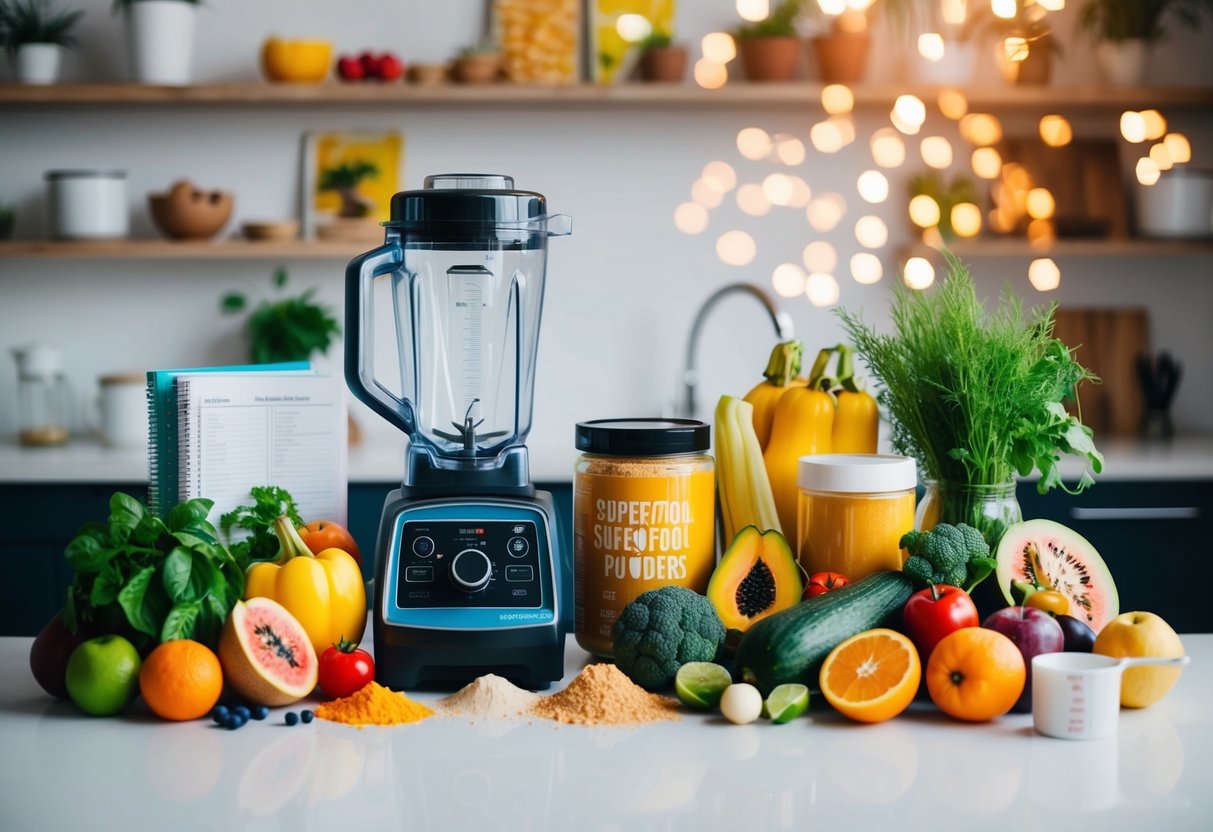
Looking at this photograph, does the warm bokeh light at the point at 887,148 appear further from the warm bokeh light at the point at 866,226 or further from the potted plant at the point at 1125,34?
the potted plant at the point at 1125,34

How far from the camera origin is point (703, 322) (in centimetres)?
363

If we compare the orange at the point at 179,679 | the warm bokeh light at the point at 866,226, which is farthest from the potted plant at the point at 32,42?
the orange at the point at 179,679

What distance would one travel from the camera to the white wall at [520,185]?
3.58m

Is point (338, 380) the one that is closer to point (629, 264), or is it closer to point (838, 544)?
point (838, 544)

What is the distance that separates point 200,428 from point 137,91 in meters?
2.23

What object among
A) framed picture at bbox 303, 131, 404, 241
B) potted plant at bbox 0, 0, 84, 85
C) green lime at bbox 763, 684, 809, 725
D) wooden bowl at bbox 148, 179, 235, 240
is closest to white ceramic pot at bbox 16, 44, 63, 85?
potted plant at bbox 0, 0, 84, 85

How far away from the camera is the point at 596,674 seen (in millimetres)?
1274

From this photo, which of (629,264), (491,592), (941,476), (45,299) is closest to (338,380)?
(491,592)

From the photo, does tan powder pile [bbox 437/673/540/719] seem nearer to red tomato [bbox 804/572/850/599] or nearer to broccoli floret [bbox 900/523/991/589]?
red tomato [bbox 804/572/850/599]

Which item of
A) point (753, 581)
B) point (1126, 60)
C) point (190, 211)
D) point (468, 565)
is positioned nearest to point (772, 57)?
point (1126, 60)

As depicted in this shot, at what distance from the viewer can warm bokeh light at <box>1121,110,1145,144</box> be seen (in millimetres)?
3670

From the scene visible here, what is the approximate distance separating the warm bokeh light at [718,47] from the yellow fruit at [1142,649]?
269 cm

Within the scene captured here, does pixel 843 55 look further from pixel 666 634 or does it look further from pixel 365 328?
pixel 666 634

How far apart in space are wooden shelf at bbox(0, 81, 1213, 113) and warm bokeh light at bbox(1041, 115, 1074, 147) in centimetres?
16
